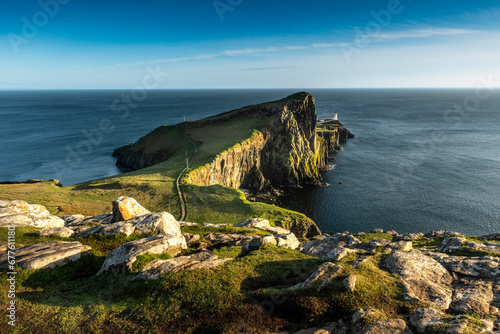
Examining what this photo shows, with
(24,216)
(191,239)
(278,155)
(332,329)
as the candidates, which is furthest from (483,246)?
(278,155)

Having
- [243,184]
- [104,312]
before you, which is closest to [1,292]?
[104,312]

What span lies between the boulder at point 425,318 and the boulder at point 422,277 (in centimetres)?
157

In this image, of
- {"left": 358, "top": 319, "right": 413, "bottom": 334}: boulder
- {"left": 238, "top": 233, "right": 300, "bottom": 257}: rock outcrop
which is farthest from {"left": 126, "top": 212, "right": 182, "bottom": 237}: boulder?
{"left": 358, "top": 319, "right": 413, "bottom": 334}: boulder

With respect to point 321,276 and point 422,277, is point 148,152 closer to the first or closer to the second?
point 321,276

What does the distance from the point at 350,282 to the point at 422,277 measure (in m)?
6.17

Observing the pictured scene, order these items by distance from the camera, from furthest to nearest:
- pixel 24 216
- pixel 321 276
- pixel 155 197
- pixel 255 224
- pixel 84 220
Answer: pixel 155 197 → pixel 255 224 → pixel 84 220 → pixel 24 216 → pixel 321 276

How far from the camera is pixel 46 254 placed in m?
20.3

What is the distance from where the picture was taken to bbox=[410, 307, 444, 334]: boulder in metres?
13.5

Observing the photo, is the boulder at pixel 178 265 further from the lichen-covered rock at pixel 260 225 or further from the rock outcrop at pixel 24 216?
the lichen-covered rock at pixel 260 225

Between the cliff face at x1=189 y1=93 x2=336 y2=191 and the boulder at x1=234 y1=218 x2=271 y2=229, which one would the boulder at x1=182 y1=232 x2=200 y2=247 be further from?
the cliff face at x1=189 y1=93 x2=336 y2=191

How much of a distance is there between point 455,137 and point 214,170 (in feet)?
520

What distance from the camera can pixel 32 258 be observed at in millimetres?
19625

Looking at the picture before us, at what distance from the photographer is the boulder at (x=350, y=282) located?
53.4 ft

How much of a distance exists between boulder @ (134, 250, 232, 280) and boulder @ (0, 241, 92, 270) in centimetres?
688
